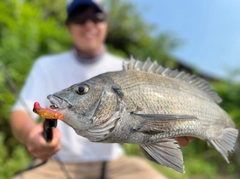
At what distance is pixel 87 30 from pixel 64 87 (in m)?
0.55

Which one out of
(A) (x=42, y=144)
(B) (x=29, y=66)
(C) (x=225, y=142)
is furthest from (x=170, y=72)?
(B) (x=29, y=66)

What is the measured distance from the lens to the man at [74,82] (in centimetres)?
256

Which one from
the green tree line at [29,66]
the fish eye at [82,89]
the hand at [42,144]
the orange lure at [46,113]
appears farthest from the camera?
the green tree line at [29,66]

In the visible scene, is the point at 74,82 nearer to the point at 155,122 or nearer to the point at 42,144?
the point at 42,144

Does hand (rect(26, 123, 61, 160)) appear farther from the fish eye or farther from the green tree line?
the green tree line

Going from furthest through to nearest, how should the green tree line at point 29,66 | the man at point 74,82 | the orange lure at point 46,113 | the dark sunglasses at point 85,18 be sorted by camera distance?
1. the green tree line at point 29,66
2. the dark sunglasses at point 85,18
3. the man at point 74,82
4. the orange lure at point 46,113

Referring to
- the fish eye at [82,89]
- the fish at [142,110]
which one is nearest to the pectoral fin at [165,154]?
the fish at [142,110]

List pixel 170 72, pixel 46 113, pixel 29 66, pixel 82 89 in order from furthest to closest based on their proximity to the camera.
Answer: pixel 29 66 < pixel 170 72 < pixel 82 89 < pixel 46 113

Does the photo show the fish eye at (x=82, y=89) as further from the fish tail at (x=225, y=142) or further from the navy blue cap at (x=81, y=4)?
the navy blue cap at (x=81, y=4)

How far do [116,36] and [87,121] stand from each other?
35.1 feet

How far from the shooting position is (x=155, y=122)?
1.31 meters

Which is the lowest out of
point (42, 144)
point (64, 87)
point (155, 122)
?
point (64, 87)

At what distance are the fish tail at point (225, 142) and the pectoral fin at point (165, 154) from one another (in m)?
0.36

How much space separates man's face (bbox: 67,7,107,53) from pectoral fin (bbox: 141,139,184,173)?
1.68m
